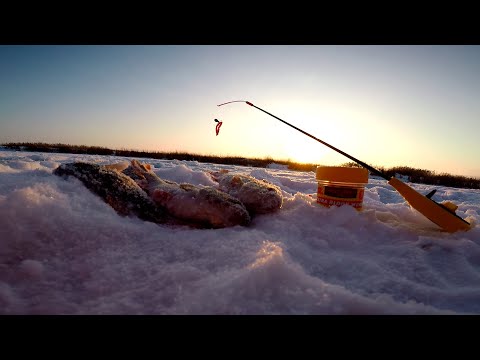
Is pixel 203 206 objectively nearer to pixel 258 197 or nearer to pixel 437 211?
pixel 258 197

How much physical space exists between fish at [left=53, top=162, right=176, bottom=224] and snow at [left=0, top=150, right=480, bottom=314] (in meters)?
0.10

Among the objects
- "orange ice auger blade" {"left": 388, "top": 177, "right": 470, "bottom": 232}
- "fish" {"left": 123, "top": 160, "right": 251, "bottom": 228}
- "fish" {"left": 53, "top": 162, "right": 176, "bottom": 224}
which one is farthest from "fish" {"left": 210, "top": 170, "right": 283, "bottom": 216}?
"orange ice auger blade" {"left": 388, "top": 177, "right": 470, "bottom": 232}

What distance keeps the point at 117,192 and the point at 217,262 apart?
3.97 ft

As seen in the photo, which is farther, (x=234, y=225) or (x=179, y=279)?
(x=234, y=225)

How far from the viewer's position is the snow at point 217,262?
1.15 metres

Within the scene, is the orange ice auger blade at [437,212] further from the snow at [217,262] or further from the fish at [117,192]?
the fish at [117,192]

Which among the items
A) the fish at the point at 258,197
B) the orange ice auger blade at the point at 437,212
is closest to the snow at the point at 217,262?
the orange ice auger blade at the point at 437,212
